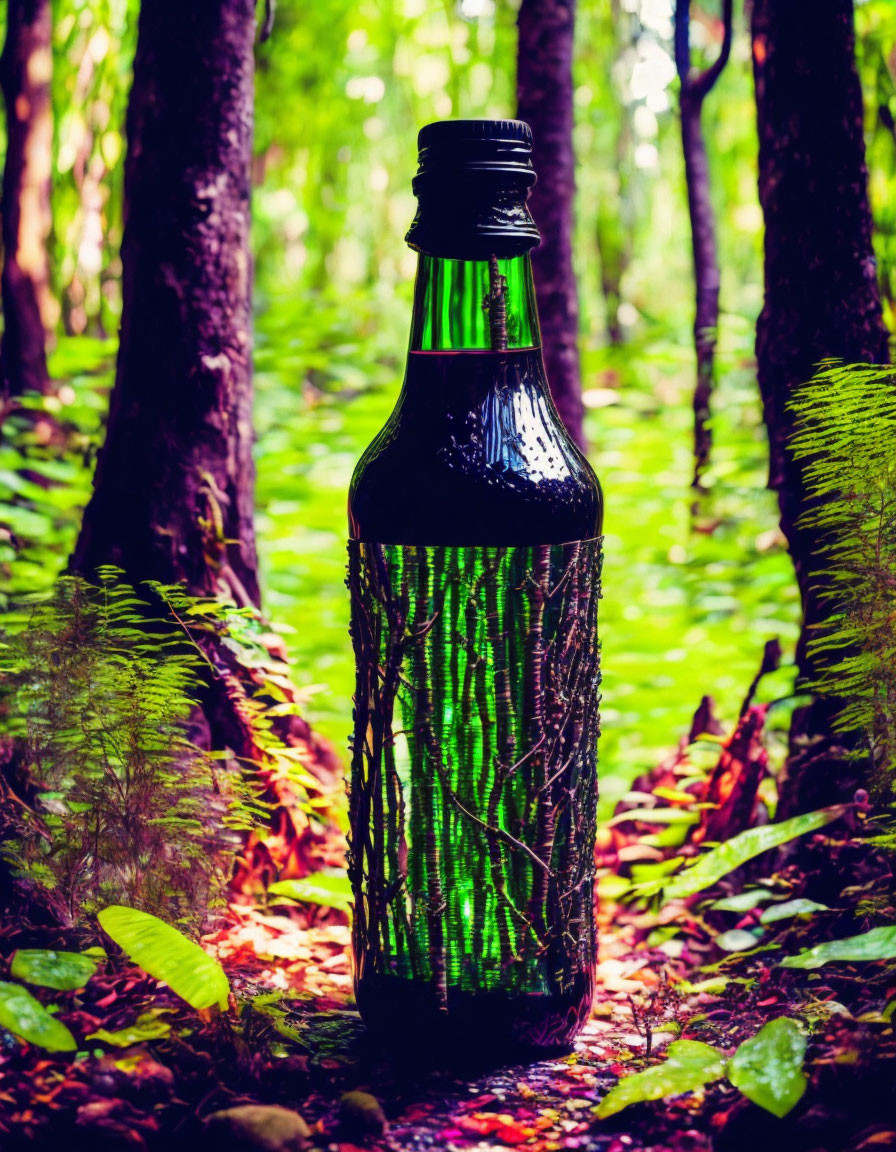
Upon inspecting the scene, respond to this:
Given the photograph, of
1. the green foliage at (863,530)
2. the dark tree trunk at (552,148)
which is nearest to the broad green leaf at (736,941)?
the green foliage at (863,530)

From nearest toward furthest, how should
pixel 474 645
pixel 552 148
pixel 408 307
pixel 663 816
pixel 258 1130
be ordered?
pixel 258 1130, pixel 474 645, pixel 663 816, pixel 552 148, pixel 408 307

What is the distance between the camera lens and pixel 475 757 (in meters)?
1.60

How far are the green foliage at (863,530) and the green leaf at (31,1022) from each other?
1222 mm

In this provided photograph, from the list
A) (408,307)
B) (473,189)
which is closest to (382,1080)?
(473,189)

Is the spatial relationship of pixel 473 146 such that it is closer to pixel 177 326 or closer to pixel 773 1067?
pixel 177 326

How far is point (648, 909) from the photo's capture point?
92.1 inches

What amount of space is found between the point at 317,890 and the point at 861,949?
975mm

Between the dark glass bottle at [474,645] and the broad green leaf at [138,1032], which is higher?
the dark glass bottle at [474,645]

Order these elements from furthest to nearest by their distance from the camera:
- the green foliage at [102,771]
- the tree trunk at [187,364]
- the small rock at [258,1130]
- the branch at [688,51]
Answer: the branch at [688,51], the tree trunk at [187,364], the green foliage at [102,771], the small rock at [258,1130]

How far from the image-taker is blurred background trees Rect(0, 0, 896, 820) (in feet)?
12.0

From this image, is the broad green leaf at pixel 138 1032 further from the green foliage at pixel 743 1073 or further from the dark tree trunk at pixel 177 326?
the dark tree trunk at pixel 177 326

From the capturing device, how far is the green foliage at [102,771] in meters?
1.75

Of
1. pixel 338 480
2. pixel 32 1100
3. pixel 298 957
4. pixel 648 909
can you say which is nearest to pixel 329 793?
pixel 298 957

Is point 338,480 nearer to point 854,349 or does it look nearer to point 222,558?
point 222,558
